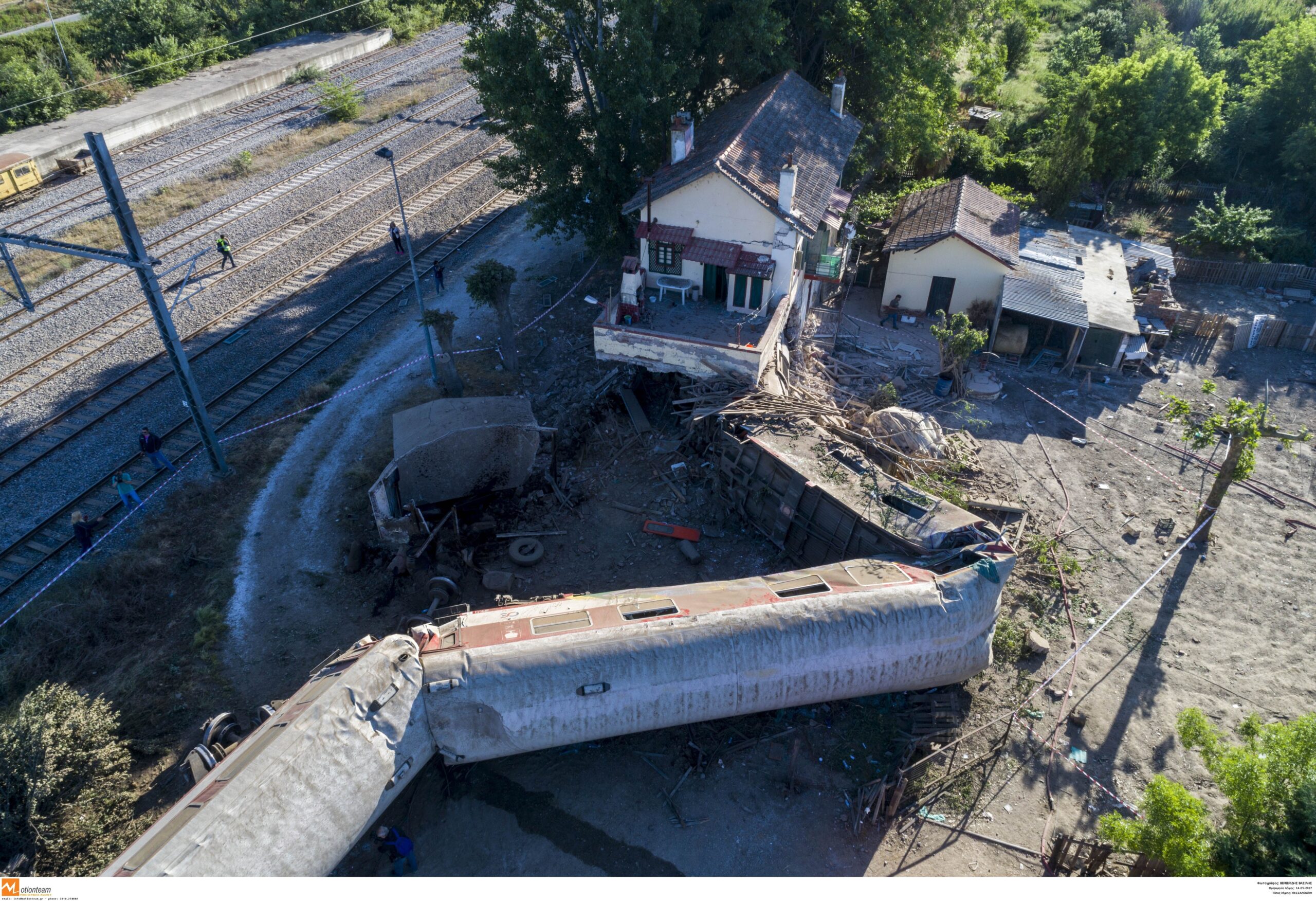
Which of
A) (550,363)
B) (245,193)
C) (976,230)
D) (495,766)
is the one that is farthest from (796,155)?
(245,193)

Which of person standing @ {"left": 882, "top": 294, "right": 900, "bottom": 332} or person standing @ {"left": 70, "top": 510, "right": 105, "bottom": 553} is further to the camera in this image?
person standing @ {"left": 882, "top": 294, "right": 900, "bottom": 332}

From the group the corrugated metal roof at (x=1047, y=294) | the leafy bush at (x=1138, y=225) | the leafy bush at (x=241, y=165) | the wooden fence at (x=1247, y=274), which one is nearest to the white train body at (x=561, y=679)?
the corrugated metal roof at (x=1047, y=294)

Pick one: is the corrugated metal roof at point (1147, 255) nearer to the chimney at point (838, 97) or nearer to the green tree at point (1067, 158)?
the green tree at point (1067, 158)

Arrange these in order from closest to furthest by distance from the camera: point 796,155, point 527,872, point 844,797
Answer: point 527,872, point 844,797, point 796,155

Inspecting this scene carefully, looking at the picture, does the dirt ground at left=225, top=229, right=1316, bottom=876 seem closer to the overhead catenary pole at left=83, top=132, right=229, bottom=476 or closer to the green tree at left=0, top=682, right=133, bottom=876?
the overhead catenary pole at left=83, top=132, right=229, bottom=476

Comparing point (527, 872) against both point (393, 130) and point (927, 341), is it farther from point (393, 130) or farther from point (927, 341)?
point (393, 130)

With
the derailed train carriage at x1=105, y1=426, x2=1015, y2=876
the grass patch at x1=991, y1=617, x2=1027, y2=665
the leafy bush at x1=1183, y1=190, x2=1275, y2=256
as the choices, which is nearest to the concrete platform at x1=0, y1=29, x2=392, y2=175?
the derailed train carriage at x1=105, y1=426, x2=1015, y2=876
